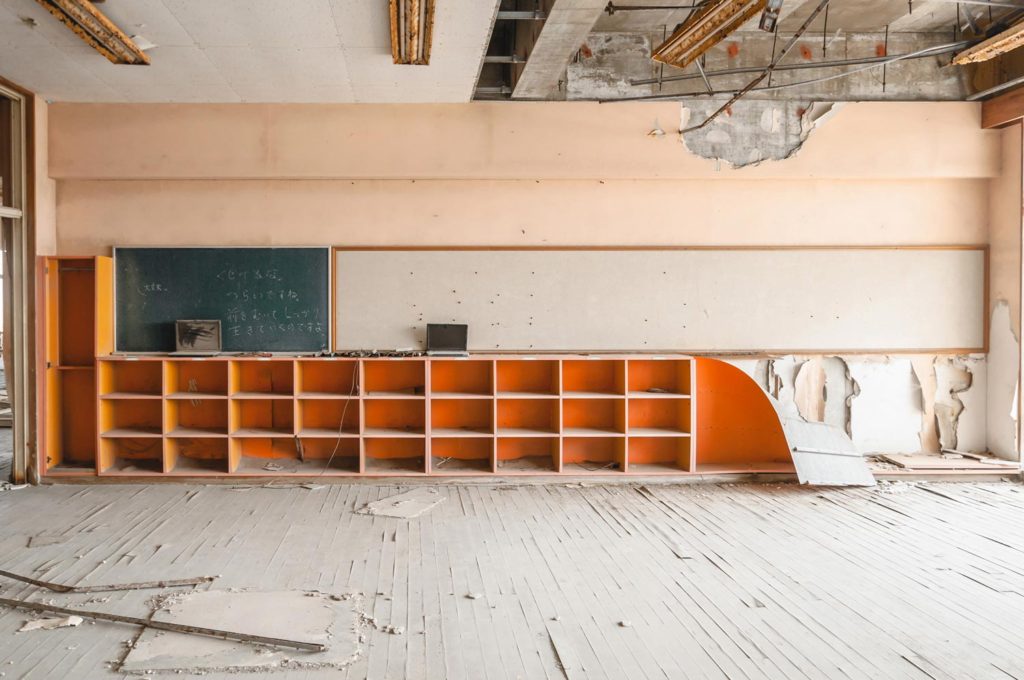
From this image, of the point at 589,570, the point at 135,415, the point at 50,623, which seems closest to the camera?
the point at 50,623

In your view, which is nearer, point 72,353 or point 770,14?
point 770,14

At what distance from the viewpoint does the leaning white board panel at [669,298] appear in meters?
5.59

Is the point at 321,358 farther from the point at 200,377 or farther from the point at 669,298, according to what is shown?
the point at 669,298

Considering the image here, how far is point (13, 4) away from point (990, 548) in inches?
248

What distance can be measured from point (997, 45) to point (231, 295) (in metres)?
5.66

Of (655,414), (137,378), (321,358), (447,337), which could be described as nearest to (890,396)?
(655,414)

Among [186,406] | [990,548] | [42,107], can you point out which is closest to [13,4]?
[42,107]

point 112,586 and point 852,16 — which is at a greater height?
point 852,16

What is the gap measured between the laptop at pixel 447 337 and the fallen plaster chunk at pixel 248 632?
2.59 m

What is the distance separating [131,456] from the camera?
557cm

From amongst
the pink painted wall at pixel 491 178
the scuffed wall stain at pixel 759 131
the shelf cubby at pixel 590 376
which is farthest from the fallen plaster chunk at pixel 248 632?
the scuffed wall stain at pixel 759 131

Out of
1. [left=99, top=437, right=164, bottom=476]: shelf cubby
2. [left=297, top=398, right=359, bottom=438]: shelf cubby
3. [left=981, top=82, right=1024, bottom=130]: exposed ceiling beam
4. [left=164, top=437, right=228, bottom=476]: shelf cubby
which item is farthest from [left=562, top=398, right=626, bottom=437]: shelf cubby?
[left=981, top=82, right=1024, bottom=130]: exposed ceiling beam

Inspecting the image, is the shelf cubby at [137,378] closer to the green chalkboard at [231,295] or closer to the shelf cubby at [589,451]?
the green chalkboard at [231,295]

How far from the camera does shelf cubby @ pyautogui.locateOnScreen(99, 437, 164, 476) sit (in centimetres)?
528
